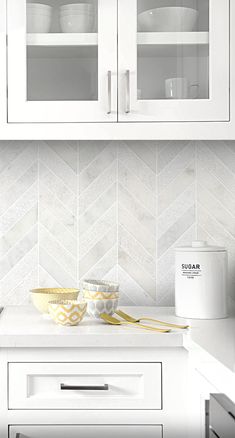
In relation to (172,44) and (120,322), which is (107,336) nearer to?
(120,322)

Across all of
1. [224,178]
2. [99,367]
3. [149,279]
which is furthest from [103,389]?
[224,178]

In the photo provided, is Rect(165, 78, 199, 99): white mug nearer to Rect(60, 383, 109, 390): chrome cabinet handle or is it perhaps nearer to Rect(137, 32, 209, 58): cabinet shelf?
Rect(137, 32, 209, 58): cabinet shelf

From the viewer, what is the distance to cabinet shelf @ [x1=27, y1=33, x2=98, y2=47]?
2201 millimetres

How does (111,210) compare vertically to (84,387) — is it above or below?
above

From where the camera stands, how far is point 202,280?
7.08ft

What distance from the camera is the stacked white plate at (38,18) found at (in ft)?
7.22

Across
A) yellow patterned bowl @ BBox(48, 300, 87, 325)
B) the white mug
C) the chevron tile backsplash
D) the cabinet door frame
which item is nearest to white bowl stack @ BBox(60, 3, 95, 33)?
the white mug

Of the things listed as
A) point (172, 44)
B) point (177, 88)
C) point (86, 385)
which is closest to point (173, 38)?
point (172, 44)

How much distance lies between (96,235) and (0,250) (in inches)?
14.8

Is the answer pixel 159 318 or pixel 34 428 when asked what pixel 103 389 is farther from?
pixel 159 318

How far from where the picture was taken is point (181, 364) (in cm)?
192

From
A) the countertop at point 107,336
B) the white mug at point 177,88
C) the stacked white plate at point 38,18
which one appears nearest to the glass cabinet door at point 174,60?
the white mug at point 177,88

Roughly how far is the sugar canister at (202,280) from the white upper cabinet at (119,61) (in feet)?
1.49

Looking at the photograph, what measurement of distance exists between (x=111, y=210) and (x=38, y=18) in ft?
2.51
